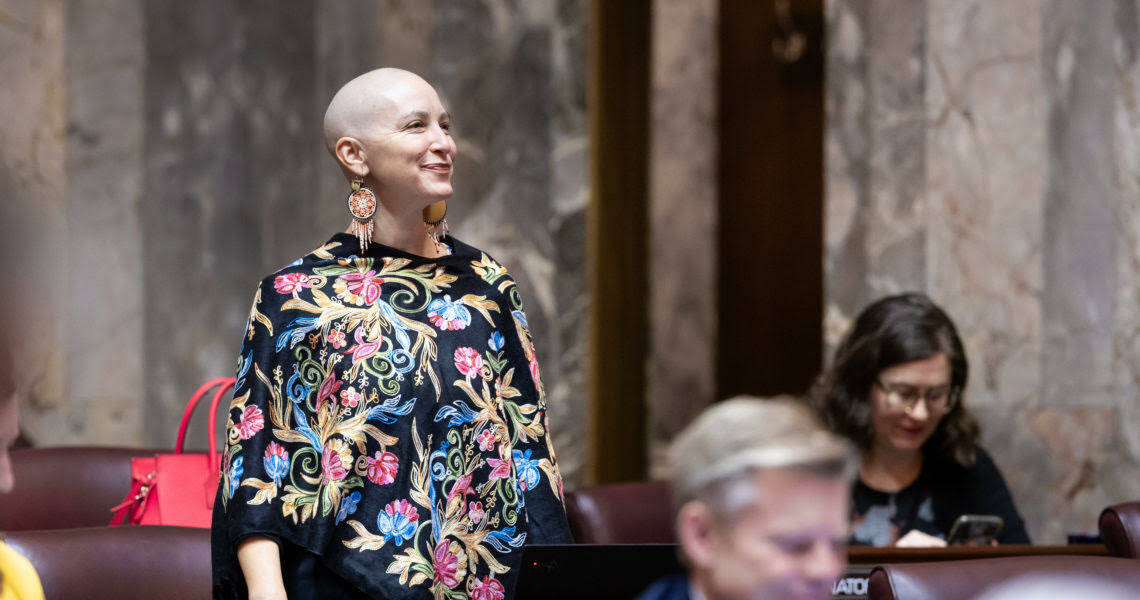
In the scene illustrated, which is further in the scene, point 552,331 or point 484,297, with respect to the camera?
point 552,331

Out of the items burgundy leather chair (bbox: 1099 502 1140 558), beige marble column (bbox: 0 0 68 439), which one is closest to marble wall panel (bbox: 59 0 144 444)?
beige marble column (bbox: 0 0 68 439)

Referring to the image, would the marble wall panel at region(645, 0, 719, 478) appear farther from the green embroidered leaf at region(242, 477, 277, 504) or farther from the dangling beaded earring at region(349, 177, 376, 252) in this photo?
the green embroidered leaf at region(242, 477, 277, 504)

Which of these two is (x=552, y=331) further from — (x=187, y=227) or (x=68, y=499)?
(x=68, y=499)

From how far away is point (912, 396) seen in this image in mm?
3287

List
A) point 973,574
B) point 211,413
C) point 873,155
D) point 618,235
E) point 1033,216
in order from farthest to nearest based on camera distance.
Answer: point 618,235, point 873,155, point 1033,216, point 211,413, point 973,574

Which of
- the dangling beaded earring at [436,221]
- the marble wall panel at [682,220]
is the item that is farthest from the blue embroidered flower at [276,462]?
the marble wall panel at [682,220]

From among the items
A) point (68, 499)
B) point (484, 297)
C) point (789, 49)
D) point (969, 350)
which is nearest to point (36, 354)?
point (484, 297)

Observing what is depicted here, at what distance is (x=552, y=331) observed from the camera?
14.2 feet

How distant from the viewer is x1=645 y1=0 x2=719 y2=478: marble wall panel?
21.2ft

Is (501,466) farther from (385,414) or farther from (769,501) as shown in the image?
(769,501)

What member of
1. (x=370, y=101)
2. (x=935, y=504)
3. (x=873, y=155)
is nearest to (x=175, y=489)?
(x=370, y=101)

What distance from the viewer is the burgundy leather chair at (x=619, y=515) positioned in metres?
2.95

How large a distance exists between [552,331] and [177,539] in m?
2.19

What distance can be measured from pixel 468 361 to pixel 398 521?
0.31 m
